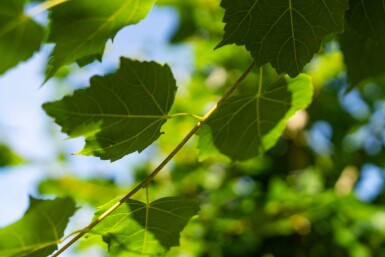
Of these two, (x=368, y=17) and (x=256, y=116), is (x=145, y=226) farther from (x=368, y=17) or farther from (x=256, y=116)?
(x=368, y=17)

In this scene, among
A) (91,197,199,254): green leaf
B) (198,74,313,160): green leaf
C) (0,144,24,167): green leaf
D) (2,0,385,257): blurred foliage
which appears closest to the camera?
(91,197,199,254): green leaf

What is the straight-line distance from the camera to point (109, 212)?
32.2 inches

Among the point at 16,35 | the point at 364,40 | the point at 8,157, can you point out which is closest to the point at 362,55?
the point at 364,40

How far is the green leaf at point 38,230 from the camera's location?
2.81 feet

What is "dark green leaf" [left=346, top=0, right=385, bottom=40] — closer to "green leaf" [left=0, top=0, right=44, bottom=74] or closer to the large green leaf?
the large green leaf

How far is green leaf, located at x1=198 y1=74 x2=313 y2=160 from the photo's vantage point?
0.94 m

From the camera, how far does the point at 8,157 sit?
7.37ft

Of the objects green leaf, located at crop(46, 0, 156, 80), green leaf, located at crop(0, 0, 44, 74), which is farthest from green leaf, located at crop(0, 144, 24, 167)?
green leaf, located at crop(46, 0, 156, 80)

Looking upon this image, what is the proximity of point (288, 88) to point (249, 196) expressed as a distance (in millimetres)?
1209

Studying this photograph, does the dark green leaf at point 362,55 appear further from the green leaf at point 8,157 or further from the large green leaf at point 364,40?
the green leaf at point 8,157

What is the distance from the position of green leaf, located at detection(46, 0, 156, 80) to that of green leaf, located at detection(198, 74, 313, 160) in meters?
0.22

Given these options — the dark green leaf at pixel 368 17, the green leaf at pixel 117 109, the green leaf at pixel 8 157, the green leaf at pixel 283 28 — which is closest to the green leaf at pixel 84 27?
the green leaf at pixel 117 109

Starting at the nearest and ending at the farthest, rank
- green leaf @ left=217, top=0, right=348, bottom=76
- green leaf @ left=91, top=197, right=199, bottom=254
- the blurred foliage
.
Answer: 1. green leaf @ left=217, top=0, right=348, bottom=76
2. green leaf @ left=91, top=197, right=199, bottom=254
3. the blurred foliage

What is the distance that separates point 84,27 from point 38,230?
0.34 meters
